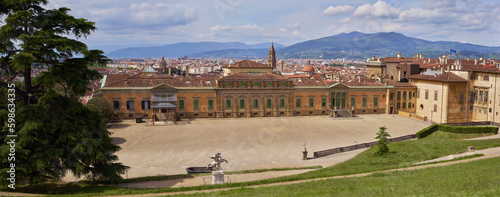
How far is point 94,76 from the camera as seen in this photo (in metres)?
19.2

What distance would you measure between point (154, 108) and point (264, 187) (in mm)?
34940

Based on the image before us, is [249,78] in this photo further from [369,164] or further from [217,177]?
[217,177]

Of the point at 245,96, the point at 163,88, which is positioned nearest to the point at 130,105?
the point at 163,88

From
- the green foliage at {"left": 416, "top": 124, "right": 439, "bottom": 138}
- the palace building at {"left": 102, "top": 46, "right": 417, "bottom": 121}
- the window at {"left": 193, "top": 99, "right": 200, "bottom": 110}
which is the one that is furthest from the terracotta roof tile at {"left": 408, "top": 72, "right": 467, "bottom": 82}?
the window at {"left": 193, "top": 99, "right": 200, "bottom": 110}

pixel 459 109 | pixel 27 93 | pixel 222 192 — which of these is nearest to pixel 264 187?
pixel 222 192

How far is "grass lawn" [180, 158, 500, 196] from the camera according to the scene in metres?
13.7

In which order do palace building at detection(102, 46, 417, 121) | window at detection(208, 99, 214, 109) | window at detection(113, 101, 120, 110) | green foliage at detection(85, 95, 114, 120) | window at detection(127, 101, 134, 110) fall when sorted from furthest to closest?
window at detection(208, 99, 214, 109)
palace building at detection(102, 46, 417, 121)
window at detection(127, 101, 134, 110)
window at detection(113, 101, 120, 110)
green foliage at detection(85, 95, 114, 120)

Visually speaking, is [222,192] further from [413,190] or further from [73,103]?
[73,103]

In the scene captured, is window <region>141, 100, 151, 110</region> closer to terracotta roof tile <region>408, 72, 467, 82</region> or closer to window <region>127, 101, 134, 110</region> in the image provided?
window <region>127, 101, 134, 110</region>

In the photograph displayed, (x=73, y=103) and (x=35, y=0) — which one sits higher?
(x=35, y=0)

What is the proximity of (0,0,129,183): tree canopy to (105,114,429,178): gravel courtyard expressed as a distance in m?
7.50

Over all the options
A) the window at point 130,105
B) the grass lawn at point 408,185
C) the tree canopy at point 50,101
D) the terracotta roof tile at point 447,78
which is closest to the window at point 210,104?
the window at point 130,105

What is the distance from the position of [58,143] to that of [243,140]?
22.4 meters

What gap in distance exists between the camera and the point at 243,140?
38.3 meters
